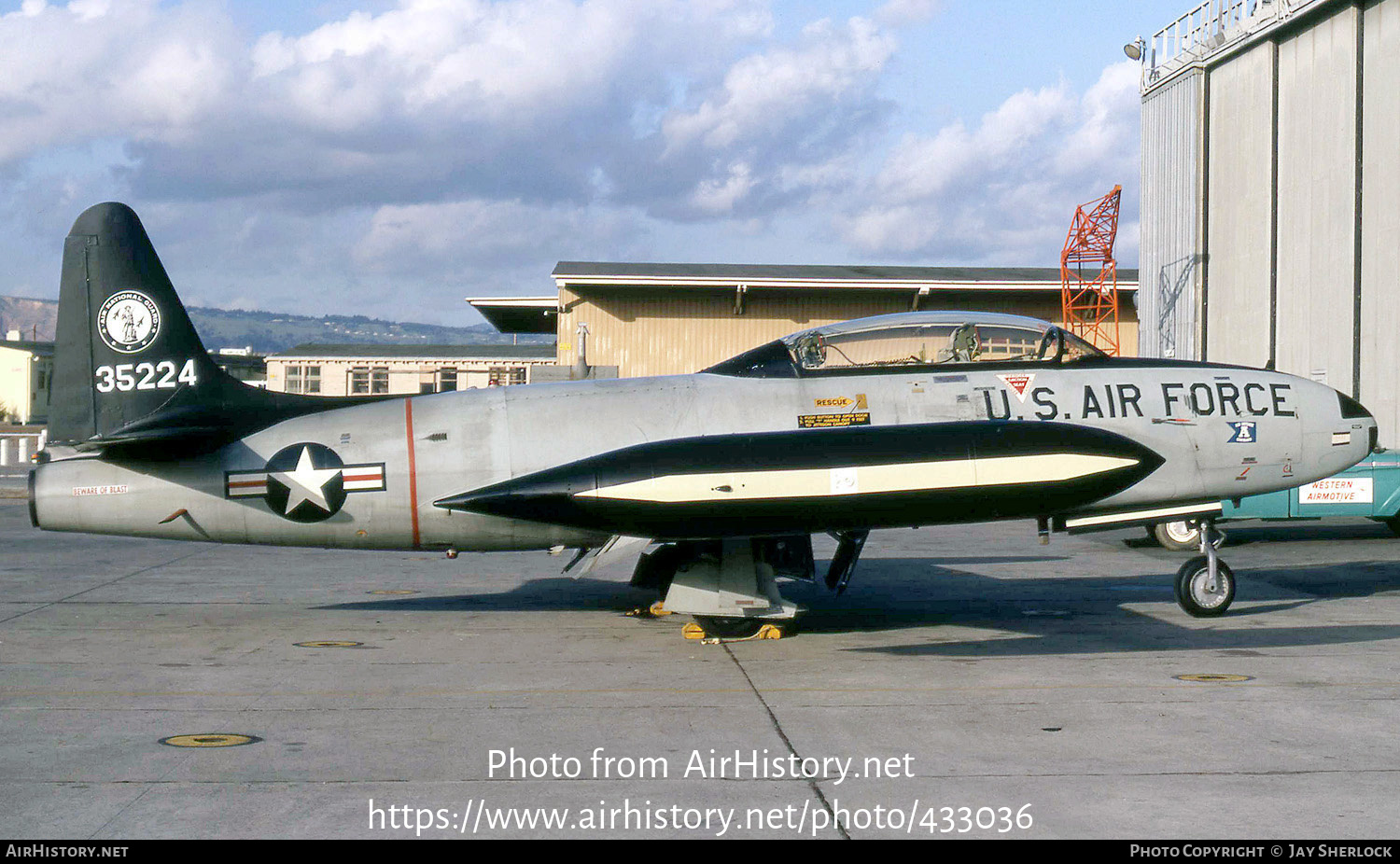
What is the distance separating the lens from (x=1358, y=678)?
358 inches

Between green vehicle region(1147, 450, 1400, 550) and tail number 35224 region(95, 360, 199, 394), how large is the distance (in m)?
14.0

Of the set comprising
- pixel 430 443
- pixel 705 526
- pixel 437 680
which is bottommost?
pixel 437 680

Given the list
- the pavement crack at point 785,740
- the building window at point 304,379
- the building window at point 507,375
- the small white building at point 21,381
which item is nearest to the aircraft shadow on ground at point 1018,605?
the pavement crack at point 785,740

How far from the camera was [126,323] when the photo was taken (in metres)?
11.4

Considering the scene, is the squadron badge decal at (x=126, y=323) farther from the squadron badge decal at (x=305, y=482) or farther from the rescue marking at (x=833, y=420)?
the rescue marking at (x=833, y=420)

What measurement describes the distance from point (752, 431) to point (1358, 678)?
5211 mm

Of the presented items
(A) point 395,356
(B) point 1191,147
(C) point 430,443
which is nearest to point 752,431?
(C) point 430,443

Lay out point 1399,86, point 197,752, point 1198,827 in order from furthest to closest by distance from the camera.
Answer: point 1399,86, point 197,752, point 1198,827

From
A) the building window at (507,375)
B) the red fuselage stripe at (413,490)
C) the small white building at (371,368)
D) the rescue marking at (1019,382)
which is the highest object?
the small white building at (371,368)

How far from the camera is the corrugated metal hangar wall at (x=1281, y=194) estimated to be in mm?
24938

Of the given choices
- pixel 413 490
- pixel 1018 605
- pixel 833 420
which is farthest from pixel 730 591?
pixel 1018 605

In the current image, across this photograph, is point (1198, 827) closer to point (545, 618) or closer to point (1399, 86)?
point (545, 618)

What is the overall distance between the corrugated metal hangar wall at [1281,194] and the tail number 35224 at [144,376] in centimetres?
2309

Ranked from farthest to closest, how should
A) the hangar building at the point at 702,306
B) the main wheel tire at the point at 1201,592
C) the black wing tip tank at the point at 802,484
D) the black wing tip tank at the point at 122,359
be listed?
the hangar building at the point at 702,306 < the main wheel tire at the point at 1201,592 < the black wing tip tank at the point at 122,359 < the black wing tip tank at the point at 802,484
